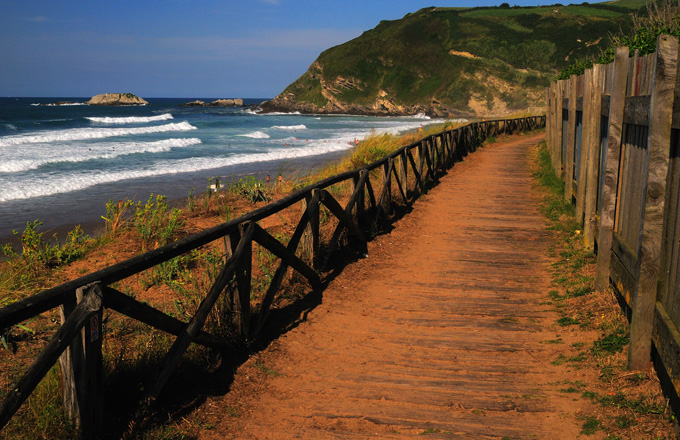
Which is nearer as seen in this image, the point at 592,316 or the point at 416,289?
the point at 592,316

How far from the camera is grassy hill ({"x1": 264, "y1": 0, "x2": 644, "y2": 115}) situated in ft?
314

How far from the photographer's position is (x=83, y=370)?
3.18 metres

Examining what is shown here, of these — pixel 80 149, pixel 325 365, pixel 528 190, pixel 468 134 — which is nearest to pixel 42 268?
pixel 325 365

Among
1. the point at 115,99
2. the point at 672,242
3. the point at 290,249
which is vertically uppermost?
the point at 115,99

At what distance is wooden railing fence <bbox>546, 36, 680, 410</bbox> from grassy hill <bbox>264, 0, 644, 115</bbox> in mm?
87859

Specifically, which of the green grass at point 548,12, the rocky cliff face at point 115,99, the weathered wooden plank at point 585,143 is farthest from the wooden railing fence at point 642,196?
the rocky cliff face at point 115,99

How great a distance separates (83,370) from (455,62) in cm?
10874

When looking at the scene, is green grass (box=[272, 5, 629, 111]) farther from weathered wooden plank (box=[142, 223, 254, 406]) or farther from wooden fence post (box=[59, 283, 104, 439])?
wooden fence post (box=[59, 283, 104, 439])

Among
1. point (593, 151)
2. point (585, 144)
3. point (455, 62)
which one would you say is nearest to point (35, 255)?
point (593, 151)

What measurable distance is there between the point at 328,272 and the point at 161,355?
344 centimetres

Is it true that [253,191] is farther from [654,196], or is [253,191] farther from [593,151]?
[654,196]

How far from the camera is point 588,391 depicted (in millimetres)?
4109

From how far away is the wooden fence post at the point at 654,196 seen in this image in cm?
369

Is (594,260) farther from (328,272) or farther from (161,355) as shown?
(161,355)
